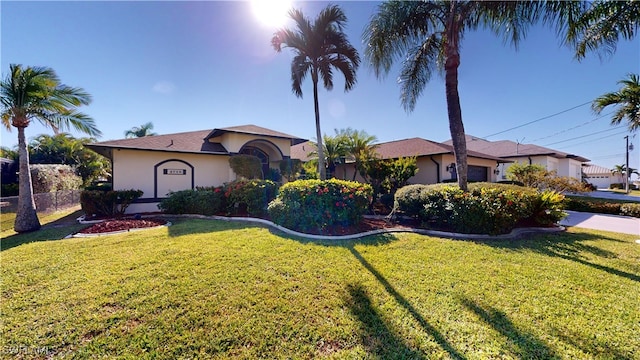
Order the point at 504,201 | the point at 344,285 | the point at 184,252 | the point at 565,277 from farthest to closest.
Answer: the point at 504,201 < the point at 184,252 < the point at 565,277 < the point at 344,285

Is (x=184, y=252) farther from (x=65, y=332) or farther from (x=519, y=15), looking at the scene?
(x=519, y=15)

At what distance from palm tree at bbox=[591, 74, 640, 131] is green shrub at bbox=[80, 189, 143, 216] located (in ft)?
81.8

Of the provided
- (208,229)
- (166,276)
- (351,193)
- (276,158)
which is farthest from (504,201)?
(276,158)

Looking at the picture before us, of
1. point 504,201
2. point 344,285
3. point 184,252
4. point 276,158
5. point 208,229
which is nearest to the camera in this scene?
point 344,285

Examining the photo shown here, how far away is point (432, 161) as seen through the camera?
16.0 metres

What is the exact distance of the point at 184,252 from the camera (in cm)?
550

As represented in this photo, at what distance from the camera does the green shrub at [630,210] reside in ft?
36.6

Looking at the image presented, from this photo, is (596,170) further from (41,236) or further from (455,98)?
(41,236)

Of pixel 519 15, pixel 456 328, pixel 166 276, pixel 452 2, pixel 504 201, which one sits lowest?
pixel 456 328

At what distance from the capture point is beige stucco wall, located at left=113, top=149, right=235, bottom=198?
11.8m

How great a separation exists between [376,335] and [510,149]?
29980mm

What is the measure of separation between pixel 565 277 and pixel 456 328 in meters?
3.36

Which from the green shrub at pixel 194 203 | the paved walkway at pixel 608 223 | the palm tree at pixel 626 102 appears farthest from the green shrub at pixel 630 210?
the green shrub at pixel 194 203

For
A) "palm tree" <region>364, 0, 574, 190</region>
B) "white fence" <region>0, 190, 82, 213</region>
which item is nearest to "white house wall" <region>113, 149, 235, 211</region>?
"white fence" <region>0, 190, 82, 213</region>
